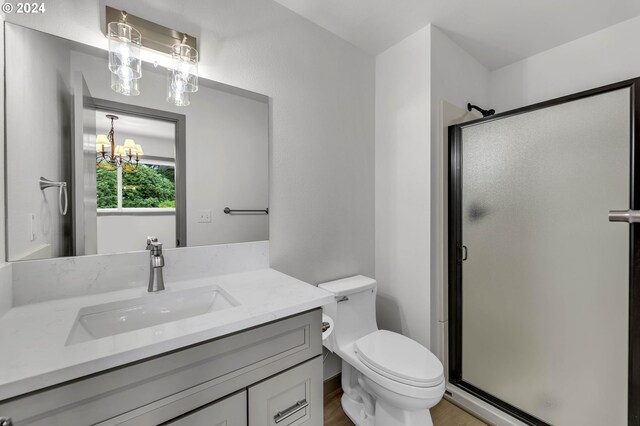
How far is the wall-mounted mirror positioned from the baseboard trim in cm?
112

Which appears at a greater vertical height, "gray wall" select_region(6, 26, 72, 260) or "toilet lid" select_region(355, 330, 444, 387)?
"gray wall" select_region(6, 26, 72, 260)

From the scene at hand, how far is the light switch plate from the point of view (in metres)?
1.28

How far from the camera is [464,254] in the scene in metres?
1.75

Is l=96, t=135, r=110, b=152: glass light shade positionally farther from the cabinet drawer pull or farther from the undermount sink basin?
the cabinet drawer pull

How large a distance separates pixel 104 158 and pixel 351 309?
1.43 meters

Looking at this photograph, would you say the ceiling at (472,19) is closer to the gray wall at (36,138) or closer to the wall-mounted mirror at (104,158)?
the wall-mounted mirror at (104,158)

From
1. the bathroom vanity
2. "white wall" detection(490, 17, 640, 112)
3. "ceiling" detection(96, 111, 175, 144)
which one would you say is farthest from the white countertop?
"white wall" detection(490, 17, 640, 112)

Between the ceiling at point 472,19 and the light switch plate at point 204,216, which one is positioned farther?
the ceiling at point 472,19

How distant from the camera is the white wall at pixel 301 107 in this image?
127 cm

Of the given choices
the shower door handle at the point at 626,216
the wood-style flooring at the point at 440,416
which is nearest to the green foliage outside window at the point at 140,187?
the wood-style flooring at the point at 440,416

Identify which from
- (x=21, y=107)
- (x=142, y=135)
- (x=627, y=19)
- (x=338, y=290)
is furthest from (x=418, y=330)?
(x=627, y=19)

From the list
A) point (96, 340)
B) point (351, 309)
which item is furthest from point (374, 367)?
point (96, 340)

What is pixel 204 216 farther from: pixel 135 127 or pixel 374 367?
pixel 374 367

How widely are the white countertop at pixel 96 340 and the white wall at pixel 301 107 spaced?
22.5 inches
